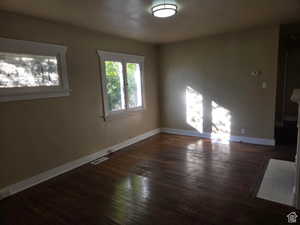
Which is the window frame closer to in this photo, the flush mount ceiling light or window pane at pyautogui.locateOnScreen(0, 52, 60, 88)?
window pane at pyautogui.locateOnScreen(0, 52, 60, 88)

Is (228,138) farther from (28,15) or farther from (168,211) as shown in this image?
(28,15)

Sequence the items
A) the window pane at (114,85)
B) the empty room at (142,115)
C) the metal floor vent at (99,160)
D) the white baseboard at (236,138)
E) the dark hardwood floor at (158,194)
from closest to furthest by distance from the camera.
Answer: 1. the dark hardwood floor at (158,194)
2. the empty room at (142,115)
3. the metal floor vent at (99,160)
4. the window pane at (114,85)
5. the white baseboard at (236,138)

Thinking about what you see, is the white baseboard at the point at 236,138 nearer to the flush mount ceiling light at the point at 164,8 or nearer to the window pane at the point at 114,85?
the window pane at the point at 114,85

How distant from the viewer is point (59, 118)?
3.21m

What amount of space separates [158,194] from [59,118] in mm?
2014

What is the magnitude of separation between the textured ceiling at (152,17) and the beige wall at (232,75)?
0.44m

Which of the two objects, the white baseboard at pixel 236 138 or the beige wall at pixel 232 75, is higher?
the beige wall at pixel 232 75

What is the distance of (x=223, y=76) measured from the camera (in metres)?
4.51

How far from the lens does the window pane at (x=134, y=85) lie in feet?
15.3

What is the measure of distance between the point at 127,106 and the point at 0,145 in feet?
8.35

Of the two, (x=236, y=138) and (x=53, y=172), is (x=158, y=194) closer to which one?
(x=53, y=172)

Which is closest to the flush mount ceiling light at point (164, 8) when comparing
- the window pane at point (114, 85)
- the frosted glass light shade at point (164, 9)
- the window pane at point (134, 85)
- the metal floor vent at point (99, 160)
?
the frosted glass light shade at point (164, 9)

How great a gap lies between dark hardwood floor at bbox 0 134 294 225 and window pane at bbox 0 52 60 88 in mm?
1551

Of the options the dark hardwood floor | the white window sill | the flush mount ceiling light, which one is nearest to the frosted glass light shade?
the flush mount ceiling light
